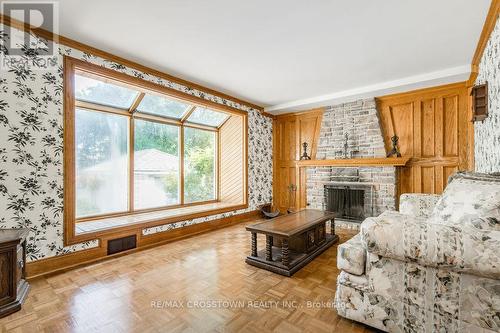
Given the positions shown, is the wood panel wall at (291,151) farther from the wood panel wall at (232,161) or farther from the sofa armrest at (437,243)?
the sofa armrest at (437,243)

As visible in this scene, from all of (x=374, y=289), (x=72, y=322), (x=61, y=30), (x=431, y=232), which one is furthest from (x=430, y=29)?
(x=72, y=322)

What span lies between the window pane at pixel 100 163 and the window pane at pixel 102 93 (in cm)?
19

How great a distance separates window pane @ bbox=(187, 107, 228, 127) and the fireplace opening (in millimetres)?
2658

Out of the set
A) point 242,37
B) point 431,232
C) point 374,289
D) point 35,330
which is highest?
point 242,37

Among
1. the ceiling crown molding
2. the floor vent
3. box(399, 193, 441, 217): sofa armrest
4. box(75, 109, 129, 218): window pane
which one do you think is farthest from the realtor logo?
box(399, 193, 441, 217): sofa armrest

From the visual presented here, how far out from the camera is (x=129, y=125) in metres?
3.85

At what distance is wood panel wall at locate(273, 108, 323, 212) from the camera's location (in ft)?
16.6

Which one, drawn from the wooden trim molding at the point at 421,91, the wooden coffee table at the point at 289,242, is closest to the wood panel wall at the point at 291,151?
the wooden trim molding at the point at 421,91

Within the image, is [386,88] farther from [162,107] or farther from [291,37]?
[162,107]

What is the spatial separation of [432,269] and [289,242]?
5.48ft

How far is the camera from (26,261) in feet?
7.46

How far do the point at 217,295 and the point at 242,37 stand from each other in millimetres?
2503

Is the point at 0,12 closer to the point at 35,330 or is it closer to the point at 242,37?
the point at 242,37

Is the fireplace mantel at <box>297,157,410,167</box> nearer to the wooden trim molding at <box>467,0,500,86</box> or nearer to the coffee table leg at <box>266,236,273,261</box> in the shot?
the wooden trim molding at <box>467,0,500,86</box>
